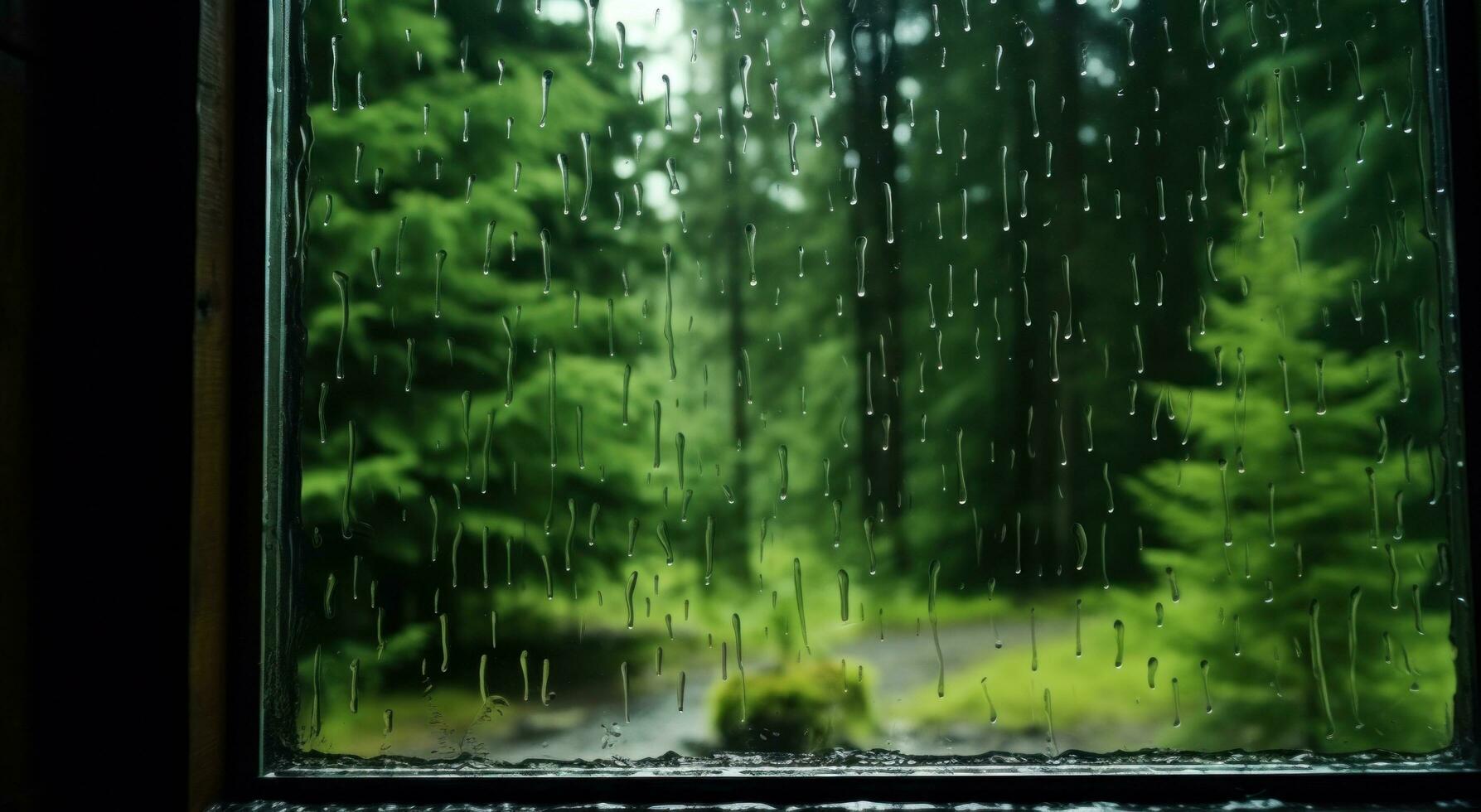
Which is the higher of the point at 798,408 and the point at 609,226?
the point at 609,226

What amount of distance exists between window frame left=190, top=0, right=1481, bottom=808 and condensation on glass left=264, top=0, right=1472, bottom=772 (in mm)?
15

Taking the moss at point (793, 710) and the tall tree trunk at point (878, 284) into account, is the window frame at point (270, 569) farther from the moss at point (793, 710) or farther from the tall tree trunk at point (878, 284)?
the tall tree trunk at point (878, 284)

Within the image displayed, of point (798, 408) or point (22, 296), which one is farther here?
point (798, 408)

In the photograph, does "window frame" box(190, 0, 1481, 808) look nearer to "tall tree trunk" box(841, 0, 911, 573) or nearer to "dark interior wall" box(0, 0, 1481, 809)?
"dark interior wall" box(0, 0, 1481, 809)

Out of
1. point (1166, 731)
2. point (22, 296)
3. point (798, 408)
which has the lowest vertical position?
point (1166, 731)

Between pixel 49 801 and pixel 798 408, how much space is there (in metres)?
0.73

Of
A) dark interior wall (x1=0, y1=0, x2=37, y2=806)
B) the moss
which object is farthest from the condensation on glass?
dark interior wall (x1=0, y1=0, x2=37, y2=806)

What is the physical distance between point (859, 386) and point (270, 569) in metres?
0.60

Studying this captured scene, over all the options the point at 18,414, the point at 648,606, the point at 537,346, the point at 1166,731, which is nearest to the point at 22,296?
the point at 18,414

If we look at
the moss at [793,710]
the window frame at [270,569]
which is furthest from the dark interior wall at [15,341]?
the moss at [793,710]

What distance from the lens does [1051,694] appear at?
2.64 ft

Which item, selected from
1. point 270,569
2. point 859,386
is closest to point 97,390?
point 270,569

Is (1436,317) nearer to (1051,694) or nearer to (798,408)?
(1051,694)

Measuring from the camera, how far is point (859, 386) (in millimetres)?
829
